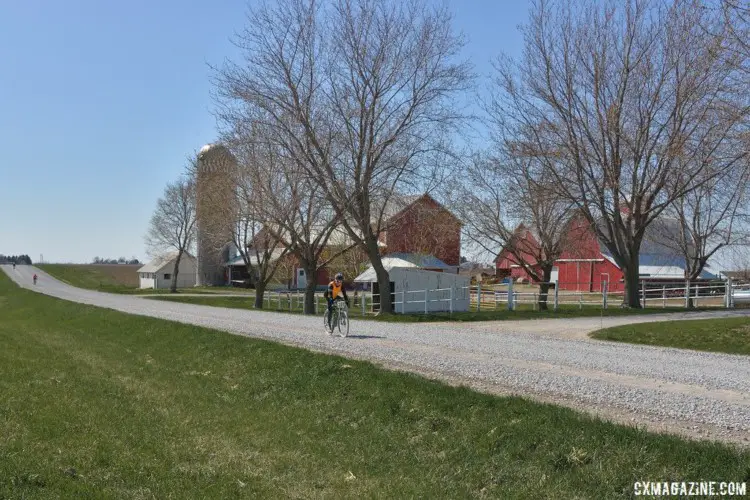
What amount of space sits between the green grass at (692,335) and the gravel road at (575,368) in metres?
0.85

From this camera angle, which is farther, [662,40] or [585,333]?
[662,40]

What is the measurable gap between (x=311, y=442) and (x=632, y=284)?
24.5 m

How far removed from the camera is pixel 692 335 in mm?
16219

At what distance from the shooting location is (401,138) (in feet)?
79.2

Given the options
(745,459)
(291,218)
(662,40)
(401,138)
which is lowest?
(745,459)

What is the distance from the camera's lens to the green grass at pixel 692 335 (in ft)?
49.0

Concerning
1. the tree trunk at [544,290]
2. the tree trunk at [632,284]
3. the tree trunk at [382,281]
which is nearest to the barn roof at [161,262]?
the tree trunk at [544,290]

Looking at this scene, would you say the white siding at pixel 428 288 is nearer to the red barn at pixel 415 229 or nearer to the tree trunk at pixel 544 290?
the red barn at pixel 415 229

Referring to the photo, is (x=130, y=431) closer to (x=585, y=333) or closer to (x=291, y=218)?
(x=585, y=333)

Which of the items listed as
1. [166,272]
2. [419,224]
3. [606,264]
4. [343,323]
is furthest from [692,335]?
[166,272]

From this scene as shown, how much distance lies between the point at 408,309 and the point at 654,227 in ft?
44.6

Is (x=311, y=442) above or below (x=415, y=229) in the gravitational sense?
below

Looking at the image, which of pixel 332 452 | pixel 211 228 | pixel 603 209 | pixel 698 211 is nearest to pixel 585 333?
pixel 603 209

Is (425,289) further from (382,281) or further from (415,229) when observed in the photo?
(382,281)
